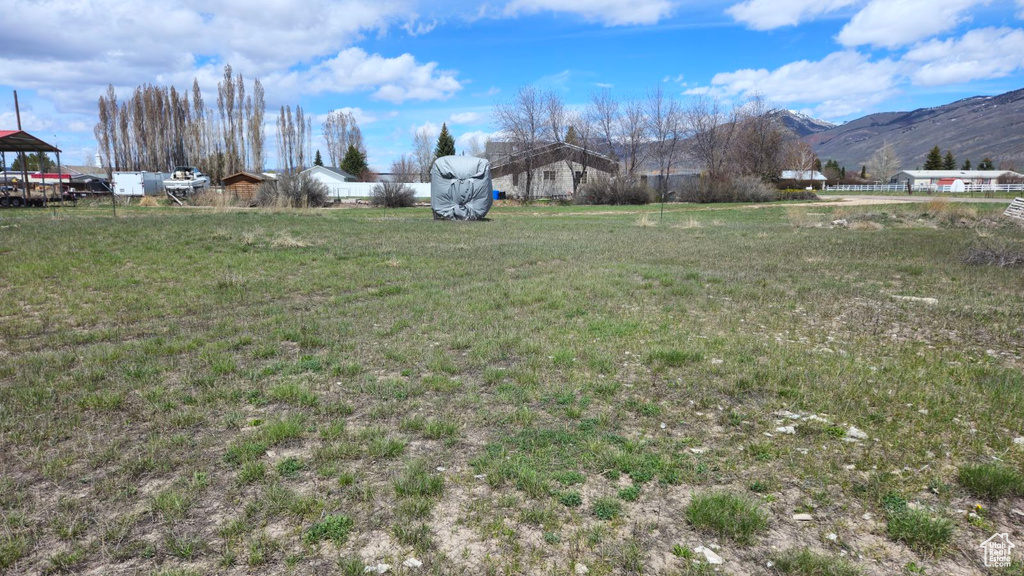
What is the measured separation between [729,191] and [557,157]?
55.7 feet

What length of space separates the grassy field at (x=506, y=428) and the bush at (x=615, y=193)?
36.4 meters

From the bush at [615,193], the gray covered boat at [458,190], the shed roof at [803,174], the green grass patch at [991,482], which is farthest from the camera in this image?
the shed roof at [803,174]

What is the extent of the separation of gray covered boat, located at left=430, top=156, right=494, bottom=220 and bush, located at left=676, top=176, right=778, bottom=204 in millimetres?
24748

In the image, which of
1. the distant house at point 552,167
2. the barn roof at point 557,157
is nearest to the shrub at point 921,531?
the distant house at point 552,167

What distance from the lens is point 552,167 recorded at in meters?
54.7

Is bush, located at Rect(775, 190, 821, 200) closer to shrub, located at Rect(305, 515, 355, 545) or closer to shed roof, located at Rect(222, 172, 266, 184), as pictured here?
shed roof, located at Rect(222, 172, 266, 184)

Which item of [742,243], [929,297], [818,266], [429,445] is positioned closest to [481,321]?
[429,445]

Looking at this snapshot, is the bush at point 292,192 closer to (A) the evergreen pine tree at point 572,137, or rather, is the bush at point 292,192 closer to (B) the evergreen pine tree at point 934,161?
(A) the evergreen pine tree at point 572,137

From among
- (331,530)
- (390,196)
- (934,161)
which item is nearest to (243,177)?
(390,196)

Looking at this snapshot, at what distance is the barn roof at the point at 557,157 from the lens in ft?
176

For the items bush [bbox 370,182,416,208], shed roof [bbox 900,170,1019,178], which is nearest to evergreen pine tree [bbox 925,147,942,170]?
shed roof [bbox 900,170,1019,178]

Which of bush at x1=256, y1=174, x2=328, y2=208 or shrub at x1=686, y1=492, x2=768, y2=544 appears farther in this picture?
bush at x1=256, y1=174, x2=328, y2=208

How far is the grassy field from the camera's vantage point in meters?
2.82

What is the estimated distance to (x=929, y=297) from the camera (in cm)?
859
